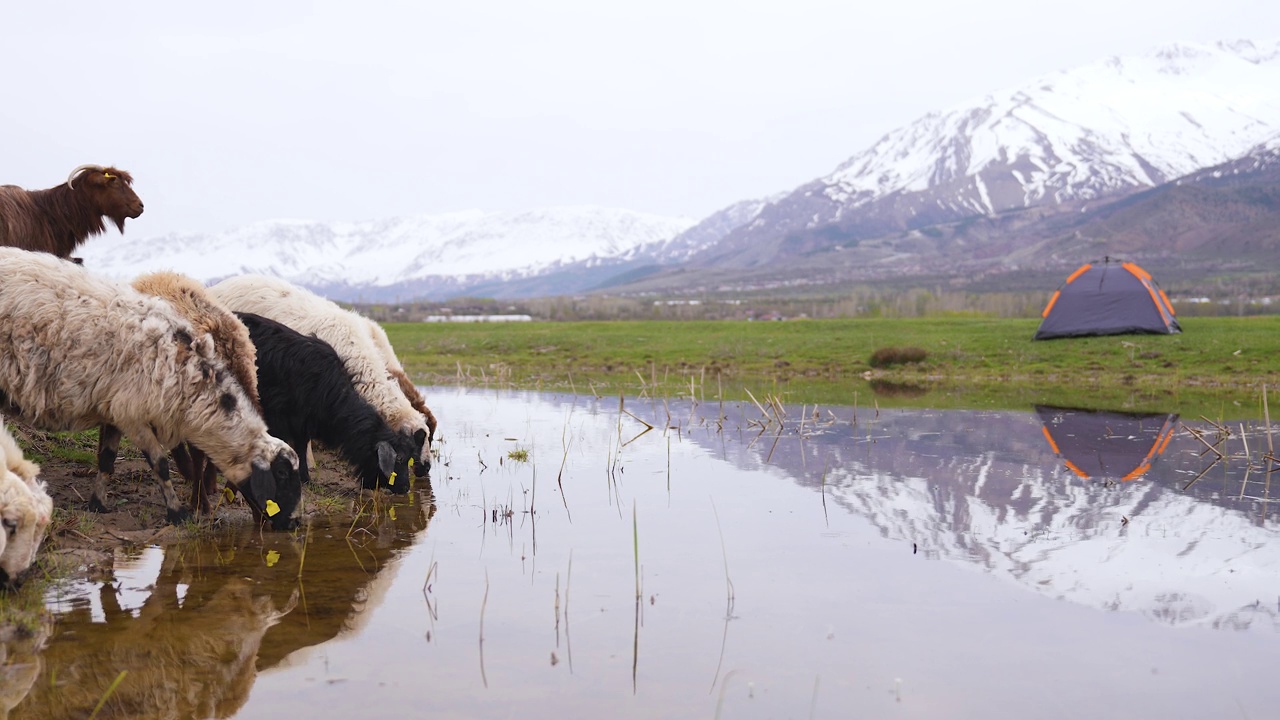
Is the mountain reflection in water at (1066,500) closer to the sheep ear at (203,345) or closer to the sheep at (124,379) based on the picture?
the sheep at (124,379)

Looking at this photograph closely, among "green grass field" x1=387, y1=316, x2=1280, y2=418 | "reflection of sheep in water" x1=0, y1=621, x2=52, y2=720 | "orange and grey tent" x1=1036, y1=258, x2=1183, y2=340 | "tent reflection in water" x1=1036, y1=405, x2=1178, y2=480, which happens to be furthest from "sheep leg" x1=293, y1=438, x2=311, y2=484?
"orange and grey tent" x1=1036, y1=258, x2=1183, y2=340

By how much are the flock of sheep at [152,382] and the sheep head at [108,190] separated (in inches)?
0.6

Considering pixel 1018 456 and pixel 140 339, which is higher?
pixel 140 339

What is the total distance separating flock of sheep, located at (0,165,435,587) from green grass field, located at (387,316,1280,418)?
10.4 m

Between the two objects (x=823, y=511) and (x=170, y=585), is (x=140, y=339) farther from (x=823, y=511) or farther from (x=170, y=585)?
(x=823, y=511)

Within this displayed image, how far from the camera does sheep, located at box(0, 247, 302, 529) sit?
8828 millimetres

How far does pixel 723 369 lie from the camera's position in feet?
107

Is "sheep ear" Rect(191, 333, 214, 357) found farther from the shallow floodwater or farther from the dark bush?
the dark bush

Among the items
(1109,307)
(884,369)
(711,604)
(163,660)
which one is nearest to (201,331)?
(163,660)

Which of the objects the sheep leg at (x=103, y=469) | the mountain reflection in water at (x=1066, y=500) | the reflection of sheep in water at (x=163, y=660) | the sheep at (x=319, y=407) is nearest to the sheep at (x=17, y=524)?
the reflection of sheep in water at (x=163, y=660)

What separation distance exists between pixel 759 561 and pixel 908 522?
2223mm

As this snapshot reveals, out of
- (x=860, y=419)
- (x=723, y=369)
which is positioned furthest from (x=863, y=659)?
(x=723, y=369)

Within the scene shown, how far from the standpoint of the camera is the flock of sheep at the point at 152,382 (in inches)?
346

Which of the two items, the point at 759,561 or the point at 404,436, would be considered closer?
the point at 759,561
